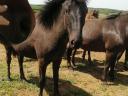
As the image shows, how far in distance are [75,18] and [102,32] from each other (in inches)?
164

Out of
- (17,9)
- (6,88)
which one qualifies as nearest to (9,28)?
(17,9)

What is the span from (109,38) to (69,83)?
6.16 ft

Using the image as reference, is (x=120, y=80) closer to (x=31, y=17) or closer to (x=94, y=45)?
(x=94, y=45)

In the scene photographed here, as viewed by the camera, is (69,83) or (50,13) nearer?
(50,13)


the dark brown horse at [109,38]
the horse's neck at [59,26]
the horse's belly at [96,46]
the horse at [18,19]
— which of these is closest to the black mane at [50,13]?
the horse's neck at [59,26]

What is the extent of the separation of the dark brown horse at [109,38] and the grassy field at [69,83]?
0.49 metres

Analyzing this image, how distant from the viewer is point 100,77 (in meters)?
8.88

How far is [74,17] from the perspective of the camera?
491 centimetres

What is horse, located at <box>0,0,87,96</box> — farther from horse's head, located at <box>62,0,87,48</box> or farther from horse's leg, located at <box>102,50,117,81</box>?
horse's leg, located at <box>102,50,117,81</box>

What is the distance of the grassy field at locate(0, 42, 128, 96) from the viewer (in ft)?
22.6

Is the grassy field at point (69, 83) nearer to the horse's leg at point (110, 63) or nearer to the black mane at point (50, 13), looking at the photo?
the horse's leg at point (110, 63)

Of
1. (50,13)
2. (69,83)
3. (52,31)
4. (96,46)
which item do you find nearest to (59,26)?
(52,31)

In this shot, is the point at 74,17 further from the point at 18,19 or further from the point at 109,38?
the point at 109,38

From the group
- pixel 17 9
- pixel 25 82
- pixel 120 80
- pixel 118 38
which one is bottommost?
pixel 120 80
